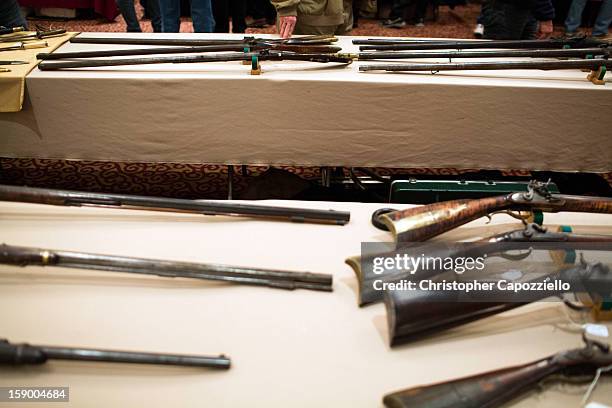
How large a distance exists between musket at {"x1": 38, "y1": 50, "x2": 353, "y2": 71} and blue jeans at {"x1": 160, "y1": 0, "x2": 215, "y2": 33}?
1.22m

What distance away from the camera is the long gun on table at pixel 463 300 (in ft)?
4.14

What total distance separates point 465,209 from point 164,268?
3.20 ft

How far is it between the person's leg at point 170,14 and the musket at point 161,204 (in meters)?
2.54

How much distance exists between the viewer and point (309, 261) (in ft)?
5.21

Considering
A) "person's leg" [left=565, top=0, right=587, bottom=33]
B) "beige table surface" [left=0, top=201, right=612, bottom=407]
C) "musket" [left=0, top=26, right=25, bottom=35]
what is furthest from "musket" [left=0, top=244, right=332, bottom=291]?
"person's leg" [left=565, top=0, right=587, bottom=33]

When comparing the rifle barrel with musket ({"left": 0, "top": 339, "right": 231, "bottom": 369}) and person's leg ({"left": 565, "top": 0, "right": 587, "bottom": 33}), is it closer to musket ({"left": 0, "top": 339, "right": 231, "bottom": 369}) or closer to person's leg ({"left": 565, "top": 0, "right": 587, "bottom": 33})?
musket ({"left": 0, "top": 339, "right": 231, "bottom": 369})

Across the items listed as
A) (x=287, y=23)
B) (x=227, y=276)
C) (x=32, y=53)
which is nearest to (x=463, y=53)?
(x=287, y=23)

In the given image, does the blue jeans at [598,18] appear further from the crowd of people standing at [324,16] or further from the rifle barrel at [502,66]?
the rifle barrel at [502,66]

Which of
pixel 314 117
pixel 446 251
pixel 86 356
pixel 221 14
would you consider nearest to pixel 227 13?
pixel 221 14

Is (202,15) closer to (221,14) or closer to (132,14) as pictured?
(221,14)

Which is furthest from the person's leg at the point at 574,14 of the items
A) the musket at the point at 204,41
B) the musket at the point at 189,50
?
the musket at the point at 189,50

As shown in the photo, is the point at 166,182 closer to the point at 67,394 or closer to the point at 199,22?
the point at 199,22

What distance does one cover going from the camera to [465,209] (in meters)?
1.57

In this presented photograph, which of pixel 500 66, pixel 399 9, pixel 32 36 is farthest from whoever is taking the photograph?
pixel 399 9
